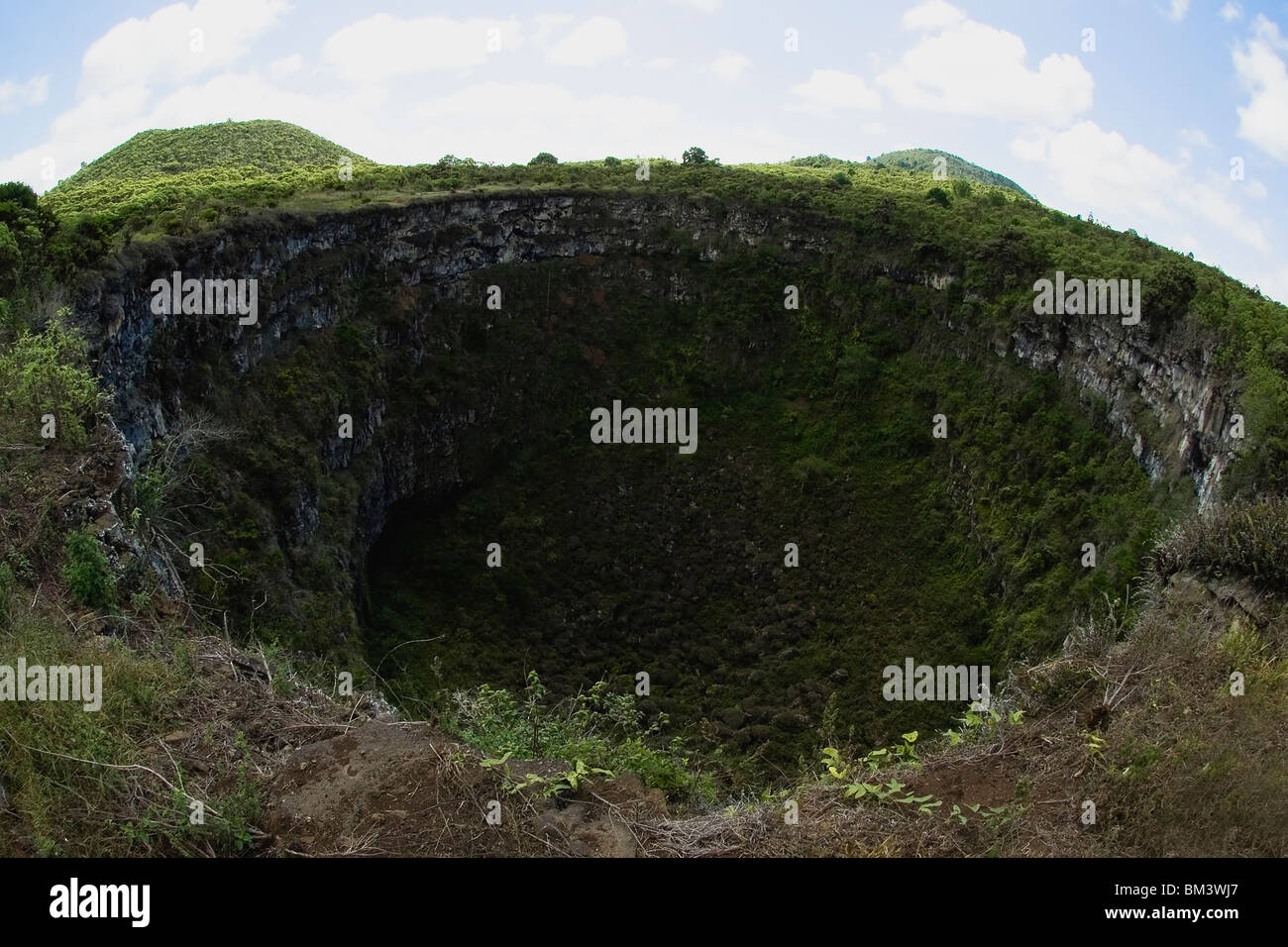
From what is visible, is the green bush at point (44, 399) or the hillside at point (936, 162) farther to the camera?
the hillside at point (936, 162)

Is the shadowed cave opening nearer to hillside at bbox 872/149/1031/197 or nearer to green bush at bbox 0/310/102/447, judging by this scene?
green bush at bbox 0/310/102/447

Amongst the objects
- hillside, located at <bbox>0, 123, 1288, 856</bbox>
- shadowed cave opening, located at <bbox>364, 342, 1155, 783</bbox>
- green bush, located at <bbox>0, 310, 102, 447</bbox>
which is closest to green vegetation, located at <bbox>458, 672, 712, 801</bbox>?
hillside, located at <bbox>0, 123, 1288, 856</bbox>

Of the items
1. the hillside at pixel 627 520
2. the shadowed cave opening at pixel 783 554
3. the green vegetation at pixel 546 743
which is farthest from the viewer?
the shadowed cave opening at pixel 783 554

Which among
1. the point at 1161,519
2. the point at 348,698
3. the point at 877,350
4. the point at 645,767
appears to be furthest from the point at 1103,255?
the point at 348,698

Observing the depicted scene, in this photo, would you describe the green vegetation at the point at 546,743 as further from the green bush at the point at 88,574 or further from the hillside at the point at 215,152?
the hillside at the point at 215,152

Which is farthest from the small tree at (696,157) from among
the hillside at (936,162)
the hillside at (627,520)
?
the hillside at (936,162)

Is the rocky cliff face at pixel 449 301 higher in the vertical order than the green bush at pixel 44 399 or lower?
higher

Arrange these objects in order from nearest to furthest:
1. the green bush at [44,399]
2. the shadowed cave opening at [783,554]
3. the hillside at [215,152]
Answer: the green bush at [44,399], the shadowed cave opening at [783,554], the hillside at [215,152]

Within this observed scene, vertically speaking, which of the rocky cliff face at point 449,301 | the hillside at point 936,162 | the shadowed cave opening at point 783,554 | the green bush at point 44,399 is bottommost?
the shadowed cave opening at point 783,554

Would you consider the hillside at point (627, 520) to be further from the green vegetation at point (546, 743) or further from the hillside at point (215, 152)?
the hillside at point (215, 152)
